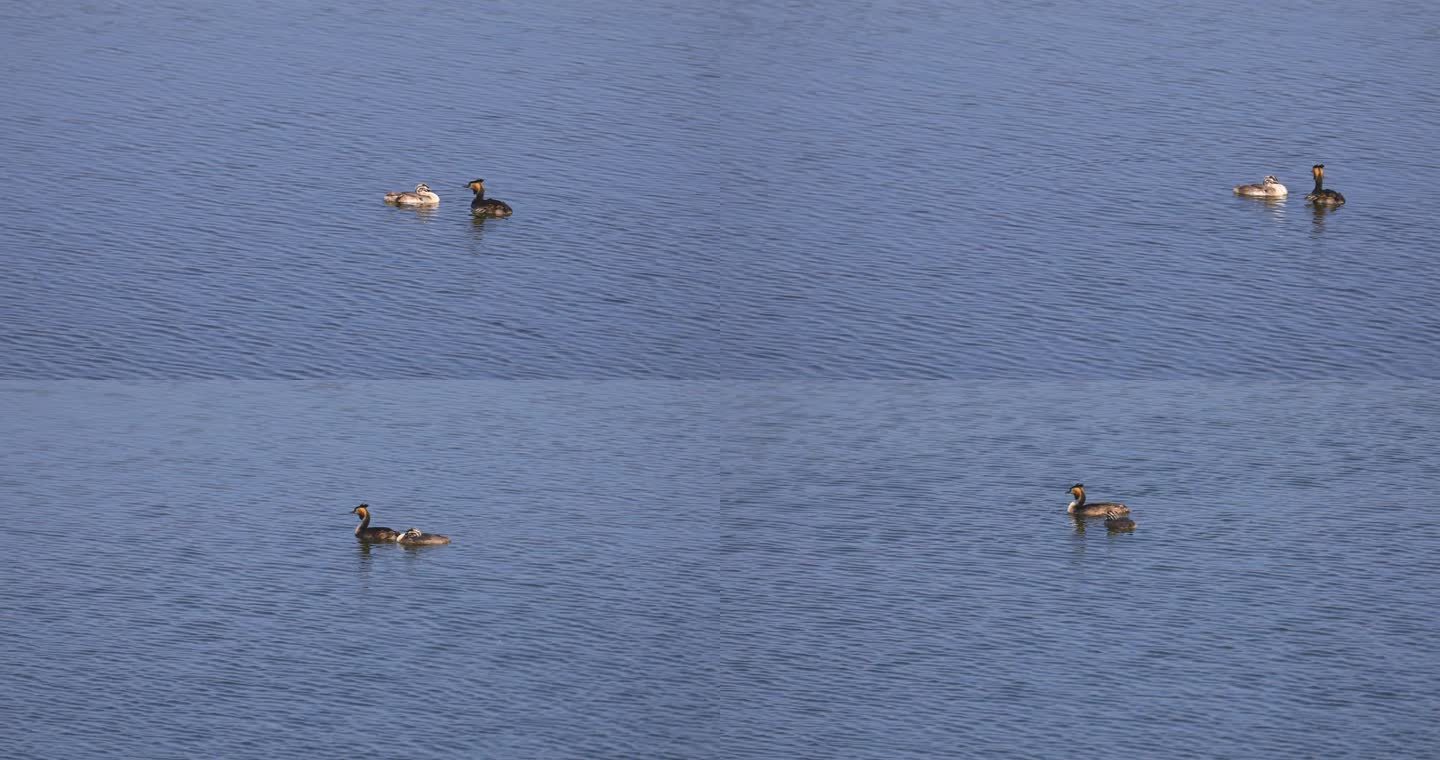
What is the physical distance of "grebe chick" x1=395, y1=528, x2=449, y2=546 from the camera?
3959cm

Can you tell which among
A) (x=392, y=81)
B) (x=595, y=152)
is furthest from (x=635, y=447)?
(x=392, y=81)

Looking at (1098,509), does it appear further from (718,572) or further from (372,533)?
(372,533)

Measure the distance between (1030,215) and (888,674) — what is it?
48.1ft

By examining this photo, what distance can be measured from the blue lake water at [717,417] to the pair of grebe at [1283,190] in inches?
22.2

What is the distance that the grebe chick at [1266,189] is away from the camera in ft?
160

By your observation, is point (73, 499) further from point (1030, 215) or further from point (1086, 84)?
point (1086, 84)

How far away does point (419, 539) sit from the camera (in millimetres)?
39688

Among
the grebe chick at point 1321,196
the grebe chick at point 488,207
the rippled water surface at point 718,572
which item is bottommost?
the rippled water surface at point 718,572

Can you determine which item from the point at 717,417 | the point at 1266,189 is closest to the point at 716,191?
the point at 717,417

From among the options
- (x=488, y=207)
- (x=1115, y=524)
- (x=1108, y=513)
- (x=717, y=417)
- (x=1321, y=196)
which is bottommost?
(x=1115, y=524)

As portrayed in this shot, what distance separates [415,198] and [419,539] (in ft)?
33.7

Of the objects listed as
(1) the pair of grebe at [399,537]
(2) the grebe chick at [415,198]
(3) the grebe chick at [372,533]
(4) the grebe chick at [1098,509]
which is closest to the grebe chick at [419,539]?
(1) the pair of grebe at [399,537]

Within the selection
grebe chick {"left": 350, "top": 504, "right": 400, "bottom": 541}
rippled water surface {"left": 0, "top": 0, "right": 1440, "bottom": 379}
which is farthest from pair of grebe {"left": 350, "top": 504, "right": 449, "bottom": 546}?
rippled water surface {"left": 0, "top": 0, "right": 1440, "bottom": 379}

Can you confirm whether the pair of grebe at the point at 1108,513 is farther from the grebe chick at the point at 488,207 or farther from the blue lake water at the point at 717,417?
the grebe chick at the point at 488,207
